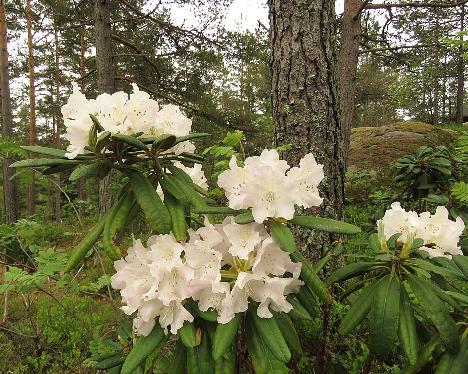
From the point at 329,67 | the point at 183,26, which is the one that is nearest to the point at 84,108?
the point at 329,67

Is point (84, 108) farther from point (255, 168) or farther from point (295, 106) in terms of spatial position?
point (295, 106)

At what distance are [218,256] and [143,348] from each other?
389 millimetres

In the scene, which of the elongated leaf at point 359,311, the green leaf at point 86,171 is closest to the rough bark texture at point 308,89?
the elongated leaf at point 359,311

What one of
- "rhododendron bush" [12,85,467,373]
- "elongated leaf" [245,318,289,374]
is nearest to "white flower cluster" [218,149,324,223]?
"rhododendron bush" [12,85,467,373]

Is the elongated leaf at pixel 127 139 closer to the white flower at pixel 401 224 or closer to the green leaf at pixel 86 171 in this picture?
the green leaf at pixel 86 171

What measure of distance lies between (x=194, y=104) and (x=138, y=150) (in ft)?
20.9

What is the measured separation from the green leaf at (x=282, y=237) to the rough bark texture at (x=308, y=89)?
4.89ft

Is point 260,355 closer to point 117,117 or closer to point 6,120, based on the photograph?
point 117,117

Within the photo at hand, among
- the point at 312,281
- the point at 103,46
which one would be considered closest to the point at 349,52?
the point at 103,46

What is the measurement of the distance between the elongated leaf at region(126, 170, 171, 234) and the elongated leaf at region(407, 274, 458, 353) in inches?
32.7

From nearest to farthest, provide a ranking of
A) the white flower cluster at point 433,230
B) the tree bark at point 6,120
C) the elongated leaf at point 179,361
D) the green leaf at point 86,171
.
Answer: the green leaf at point 86,171
the elongated leaf at point 179,361
the white flower cluster at point 433,230
the tree bark at point 6,120

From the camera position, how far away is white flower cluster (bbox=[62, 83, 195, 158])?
47.9 inches

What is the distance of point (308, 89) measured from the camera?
252cm

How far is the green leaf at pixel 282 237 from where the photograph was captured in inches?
41.4
